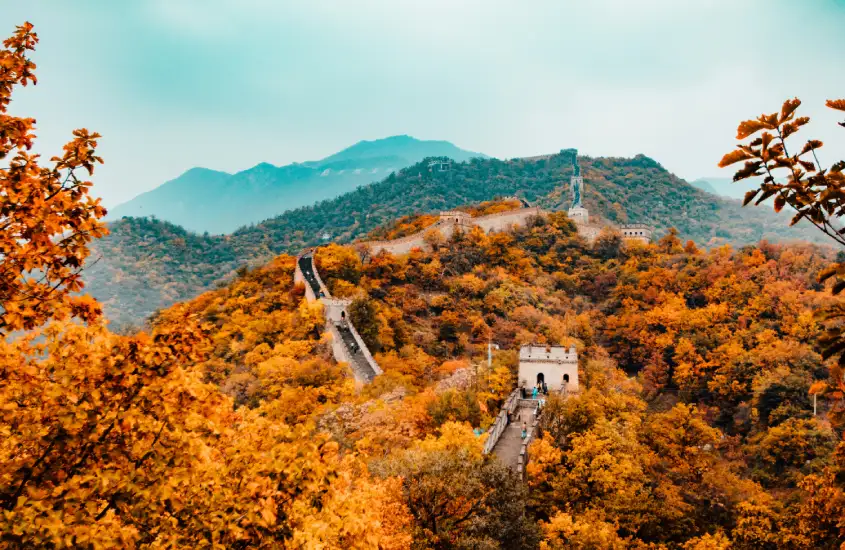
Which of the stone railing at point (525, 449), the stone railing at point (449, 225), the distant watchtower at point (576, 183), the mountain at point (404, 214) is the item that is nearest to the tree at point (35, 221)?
the stone railing at point (525, 449)

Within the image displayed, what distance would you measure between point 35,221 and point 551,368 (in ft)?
88.7

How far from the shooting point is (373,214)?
501 feet

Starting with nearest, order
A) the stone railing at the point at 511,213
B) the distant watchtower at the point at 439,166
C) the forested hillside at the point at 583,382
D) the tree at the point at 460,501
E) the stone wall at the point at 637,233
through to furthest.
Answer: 1. the tree at the point at 460,501
2. the forested hillside at the point at 583,382
3. the stone railing at the point at 511,213
4. the stone wall at the point at 637,233
5. the distant watchtower at the point at 439,166

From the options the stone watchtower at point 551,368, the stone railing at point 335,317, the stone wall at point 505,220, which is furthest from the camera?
the stone wall at point 505,220

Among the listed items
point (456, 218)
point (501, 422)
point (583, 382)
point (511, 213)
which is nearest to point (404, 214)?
point (511, 213)

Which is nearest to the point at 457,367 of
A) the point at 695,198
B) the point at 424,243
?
the point at 424,243

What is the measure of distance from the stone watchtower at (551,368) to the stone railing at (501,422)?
1.41 meters

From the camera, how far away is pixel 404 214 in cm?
14812

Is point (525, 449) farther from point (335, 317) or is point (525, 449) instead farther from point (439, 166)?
point (439, 166)

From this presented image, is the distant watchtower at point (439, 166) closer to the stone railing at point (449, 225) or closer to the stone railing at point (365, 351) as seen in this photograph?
the stone railing at point (449, 225)

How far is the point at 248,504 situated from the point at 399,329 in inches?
1379

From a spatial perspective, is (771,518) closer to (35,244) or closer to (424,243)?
(35,244)

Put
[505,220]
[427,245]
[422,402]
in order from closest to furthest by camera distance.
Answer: [422,402]
[427,245]
[505,220]

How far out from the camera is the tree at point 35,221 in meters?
5.33
